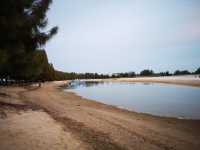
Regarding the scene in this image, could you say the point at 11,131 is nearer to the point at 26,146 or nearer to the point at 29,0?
the point at 26,146

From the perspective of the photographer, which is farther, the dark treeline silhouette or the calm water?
the calm water

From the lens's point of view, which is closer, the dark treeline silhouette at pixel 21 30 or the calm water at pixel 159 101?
the dark treeline silhouette at pixel 21 30

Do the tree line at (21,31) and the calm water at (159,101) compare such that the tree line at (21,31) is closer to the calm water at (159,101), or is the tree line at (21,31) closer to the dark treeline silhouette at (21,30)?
the dark treeline silhouette at (21,30)

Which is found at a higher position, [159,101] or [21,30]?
[21,30]

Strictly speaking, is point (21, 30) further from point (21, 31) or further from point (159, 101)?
point (159, 101)

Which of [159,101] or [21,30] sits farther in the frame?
[159,101]

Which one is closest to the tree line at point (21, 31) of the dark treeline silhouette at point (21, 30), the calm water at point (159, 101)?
the dark treeline silhouette at point (21, 30)

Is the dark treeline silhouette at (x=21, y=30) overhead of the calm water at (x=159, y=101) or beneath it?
overhead

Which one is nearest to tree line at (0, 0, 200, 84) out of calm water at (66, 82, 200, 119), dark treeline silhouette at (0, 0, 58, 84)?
dark treeline silhouette at (0, 0, 58, 84)

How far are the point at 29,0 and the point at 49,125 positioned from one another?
19.1ft

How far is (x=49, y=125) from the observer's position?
10.2m

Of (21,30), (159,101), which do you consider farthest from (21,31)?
(159,101)

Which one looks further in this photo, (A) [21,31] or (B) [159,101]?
(B) [159,101]

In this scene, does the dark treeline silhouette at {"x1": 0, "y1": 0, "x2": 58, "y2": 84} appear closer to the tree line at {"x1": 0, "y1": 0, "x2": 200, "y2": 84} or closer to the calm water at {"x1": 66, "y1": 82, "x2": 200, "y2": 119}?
the tree line at {"x1": 0, "y1": 0, "x2": 200, "y2": 84}
